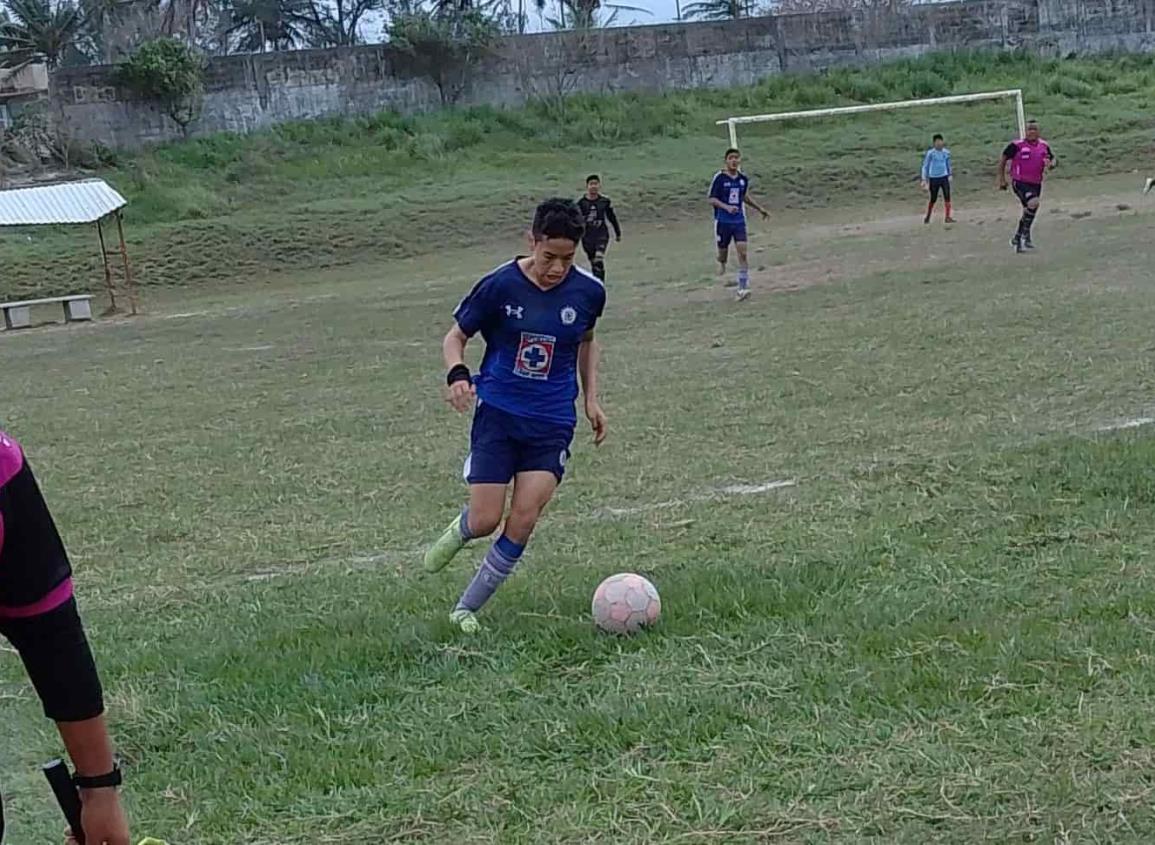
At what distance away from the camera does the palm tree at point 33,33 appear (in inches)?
1532

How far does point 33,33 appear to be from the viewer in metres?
39.2

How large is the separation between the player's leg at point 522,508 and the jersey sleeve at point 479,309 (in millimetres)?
411

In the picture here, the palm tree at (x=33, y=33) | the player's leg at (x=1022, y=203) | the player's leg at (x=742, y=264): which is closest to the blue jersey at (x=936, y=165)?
the player's leg at (x=1022, y=203)

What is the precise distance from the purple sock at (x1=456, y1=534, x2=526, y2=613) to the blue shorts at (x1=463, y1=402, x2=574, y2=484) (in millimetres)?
242

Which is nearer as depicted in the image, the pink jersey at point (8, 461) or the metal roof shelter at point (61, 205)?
the pink jersey at point (8, 461)

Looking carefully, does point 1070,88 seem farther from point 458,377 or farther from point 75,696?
point 75,696

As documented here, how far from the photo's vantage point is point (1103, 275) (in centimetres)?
1497

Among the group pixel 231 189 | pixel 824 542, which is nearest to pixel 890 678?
pixel 824 542

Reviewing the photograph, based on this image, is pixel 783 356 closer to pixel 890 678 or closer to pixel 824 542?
pixel 824 542

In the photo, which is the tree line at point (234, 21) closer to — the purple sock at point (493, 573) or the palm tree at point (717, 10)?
the palm tree at point (717, 10)

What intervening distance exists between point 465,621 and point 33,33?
38778 mm

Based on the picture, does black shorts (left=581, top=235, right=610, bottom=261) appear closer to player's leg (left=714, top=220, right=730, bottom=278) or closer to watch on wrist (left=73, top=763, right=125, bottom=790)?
player's leg (left=714, top=220, right=730, bottom=278)

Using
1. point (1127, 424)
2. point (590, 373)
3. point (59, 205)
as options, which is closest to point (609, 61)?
point (59, 205)

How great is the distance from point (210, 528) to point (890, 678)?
4298mm
